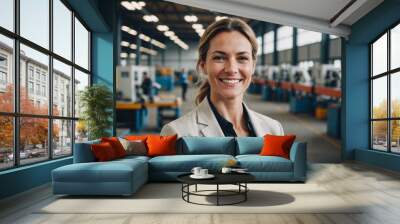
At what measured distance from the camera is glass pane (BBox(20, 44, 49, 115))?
583 centimetres

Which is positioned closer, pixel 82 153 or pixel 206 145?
pixel 82 153

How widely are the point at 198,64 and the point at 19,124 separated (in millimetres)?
3694

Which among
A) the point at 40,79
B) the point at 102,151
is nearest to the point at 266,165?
the point at 102,151

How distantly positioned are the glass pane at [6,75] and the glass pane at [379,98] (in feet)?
22.8

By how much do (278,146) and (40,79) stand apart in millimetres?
3811

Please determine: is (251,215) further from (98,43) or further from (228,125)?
(98,43)

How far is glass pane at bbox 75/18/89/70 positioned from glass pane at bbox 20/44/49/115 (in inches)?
66.6

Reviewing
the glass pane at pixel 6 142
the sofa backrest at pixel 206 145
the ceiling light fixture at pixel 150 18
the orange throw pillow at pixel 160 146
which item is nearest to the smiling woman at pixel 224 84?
the sofa backrest at pixel 206 145

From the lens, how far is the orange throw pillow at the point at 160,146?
22.6 feet

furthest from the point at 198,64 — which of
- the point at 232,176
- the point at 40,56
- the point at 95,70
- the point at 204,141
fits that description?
the point at 232,176

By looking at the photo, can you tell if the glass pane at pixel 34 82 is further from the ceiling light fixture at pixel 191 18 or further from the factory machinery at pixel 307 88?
the factory machinery at pixel 307 88

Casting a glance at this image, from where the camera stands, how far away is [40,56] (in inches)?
253

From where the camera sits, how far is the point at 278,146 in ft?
22.1

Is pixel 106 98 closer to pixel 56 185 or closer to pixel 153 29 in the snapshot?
pixel 56 185
